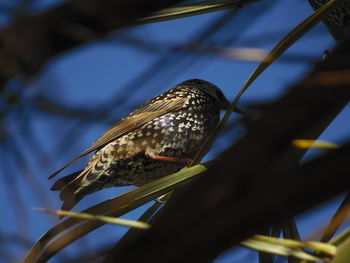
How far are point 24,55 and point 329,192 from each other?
2.07 ft

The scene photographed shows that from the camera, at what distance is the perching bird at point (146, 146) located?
395cm

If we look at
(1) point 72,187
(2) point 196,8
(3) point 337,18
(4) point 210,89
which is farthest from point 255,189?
(4) point 210,89

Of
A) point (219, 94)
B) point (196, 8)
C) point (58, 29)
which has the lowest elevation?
point (219, 94)

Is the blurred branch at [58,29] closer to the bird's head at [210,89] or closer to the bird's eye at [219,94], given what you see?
the bird's head at [210,89]

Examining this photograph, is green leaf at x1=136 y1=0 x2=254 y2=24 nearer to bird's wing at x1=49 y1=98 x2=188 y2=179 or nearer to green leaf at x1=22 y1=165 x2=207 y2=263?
green leaf at x1=22 y1=165 x2=207 y2=263

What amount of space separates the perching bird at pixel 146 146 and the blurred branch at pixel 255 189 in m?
2.89

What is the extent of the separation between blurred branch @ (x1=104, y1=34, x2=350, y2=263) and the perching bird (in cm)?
289

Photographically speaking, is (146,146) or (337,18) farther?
(146,146)

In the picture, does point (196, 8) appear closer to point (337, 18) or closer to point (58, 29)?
point (337, 18)

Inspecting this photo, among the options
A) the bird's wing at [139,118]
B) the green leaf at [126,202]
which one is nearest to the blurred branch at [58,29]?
the green leaf at [126,202]

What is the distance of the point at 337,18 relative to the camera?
3.28 metres

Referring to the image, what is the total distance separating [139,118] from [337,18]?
172 cm

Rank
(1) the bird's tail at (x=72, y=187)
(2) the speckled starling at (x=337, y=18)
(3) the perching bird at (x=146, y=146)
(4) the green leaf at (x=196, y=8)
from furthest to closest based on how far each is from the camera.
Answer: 1. (3) the perching bird at (x=146, y=146)
2. (1) the bird's tail at (x=72, y=187)
3. (2) the speckled starling at (x=337, y=18)
4. (4) the green leaf at (x=196, y=8)

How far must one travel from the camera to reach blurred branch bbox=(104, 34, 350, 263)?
88cm
